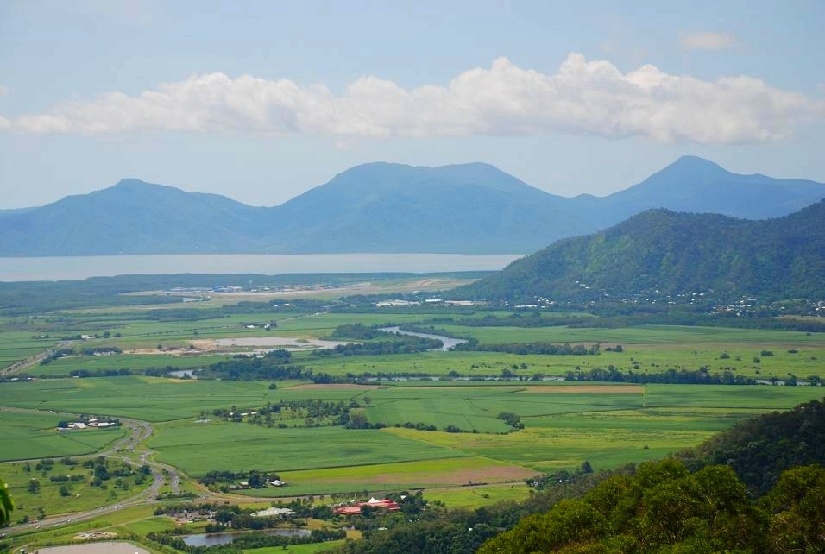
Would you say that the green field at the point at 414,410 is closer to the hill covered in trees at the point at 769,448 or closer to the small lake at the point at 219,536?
the small lake at the point at 219,536

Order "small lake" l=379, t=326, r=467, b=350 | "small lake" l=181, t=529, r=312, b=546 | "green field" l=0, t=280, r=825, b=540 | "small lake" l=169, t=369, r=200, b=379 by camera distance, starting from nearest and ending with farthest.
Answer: "small lake" l=181, t=529, r=312, b=546, "green field" l=0, t=280, r=825, b=540, "small lake" l=169, t=369, r=200, b=379, "small lake" l=379, t=326, r=467, b=350

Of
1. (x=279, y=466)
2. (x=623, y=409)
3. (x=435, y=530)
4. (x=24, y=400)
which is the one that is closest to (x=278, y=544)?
(x=435, y=530)

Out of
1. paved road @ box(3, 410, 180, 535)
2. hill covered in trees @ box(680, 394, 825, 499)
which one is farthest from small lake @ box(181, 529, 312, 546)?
hill covered in trees @ box(680, 394, 825, 499)

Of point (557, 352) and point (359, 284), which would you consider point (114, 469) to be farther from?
point (359, 284)

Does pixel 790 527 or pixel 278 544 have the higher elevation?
pixel 790 527

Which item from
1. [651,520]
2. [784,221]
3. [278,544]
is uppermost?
[784,221]

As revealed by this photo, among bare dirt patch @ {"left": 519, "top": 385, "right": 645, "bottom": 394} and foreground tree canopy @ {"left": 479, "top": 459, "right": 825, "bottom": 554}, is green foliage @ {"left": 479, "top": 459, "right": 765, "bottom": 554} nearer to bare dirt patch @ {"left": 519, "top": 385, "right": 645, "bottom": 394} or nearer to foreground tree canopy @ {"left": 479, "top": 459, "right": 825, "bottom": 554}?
foreground tree canopy @ {"left": 479, "top": 459, "right": 825, "bottom": 554}
